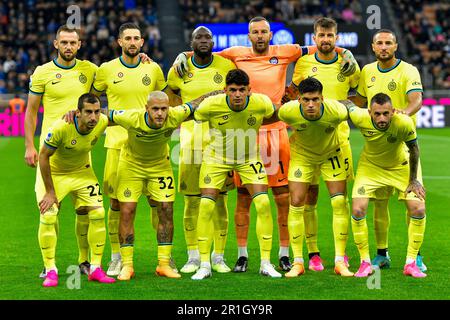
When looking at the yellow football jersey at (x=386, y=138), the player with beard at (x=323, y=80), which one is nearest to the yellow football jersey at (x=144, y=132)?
the player with beard at (x=323, y=80)

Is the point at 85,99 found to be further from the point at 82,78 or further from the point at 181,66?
the point at 181,66

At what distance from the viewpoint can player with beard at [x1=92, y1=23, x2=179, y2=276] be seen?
10.2 meters

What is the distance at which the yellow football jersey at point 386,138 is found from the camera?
9.41m

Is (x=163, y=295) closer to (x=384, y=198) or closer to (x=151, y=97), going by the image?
(x=151, y=97)

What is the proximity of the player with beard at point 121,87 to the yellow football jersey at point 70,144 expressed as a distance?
21.9 inches

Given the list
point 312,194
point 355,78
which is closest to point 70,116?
point 312,194

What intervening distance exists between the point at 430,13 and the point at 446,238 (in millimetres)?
28142

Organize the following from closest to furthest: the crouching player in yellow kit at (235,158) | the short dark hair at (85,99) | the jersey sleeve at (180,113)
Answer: the short dark hair at (85,99)
the jersey sleeve at (180,113)
the crouching player in yellow kit at (235,158)

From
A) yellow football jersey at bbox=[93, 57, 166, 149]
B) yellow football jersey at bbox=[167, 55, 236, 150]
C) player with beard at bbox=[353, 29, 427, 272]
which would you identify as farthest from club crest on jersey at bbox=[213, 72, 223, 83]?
player with beard at bbox=[353, 29, 427, 272]

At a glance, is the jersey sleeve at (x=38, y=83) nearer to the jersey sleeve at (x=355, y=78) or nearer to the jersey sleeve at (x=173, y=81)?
the jersey sleeve at (x=173, y=81)

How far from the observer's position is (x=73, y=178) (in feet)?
31.5

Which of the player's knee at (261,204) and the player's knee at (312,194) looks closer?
the player's knee at (261,204)

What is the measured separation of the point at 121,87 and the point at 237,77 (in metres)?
1.49

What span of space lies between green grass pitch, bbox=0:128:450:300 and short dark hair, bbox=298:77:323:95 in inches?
75.1
